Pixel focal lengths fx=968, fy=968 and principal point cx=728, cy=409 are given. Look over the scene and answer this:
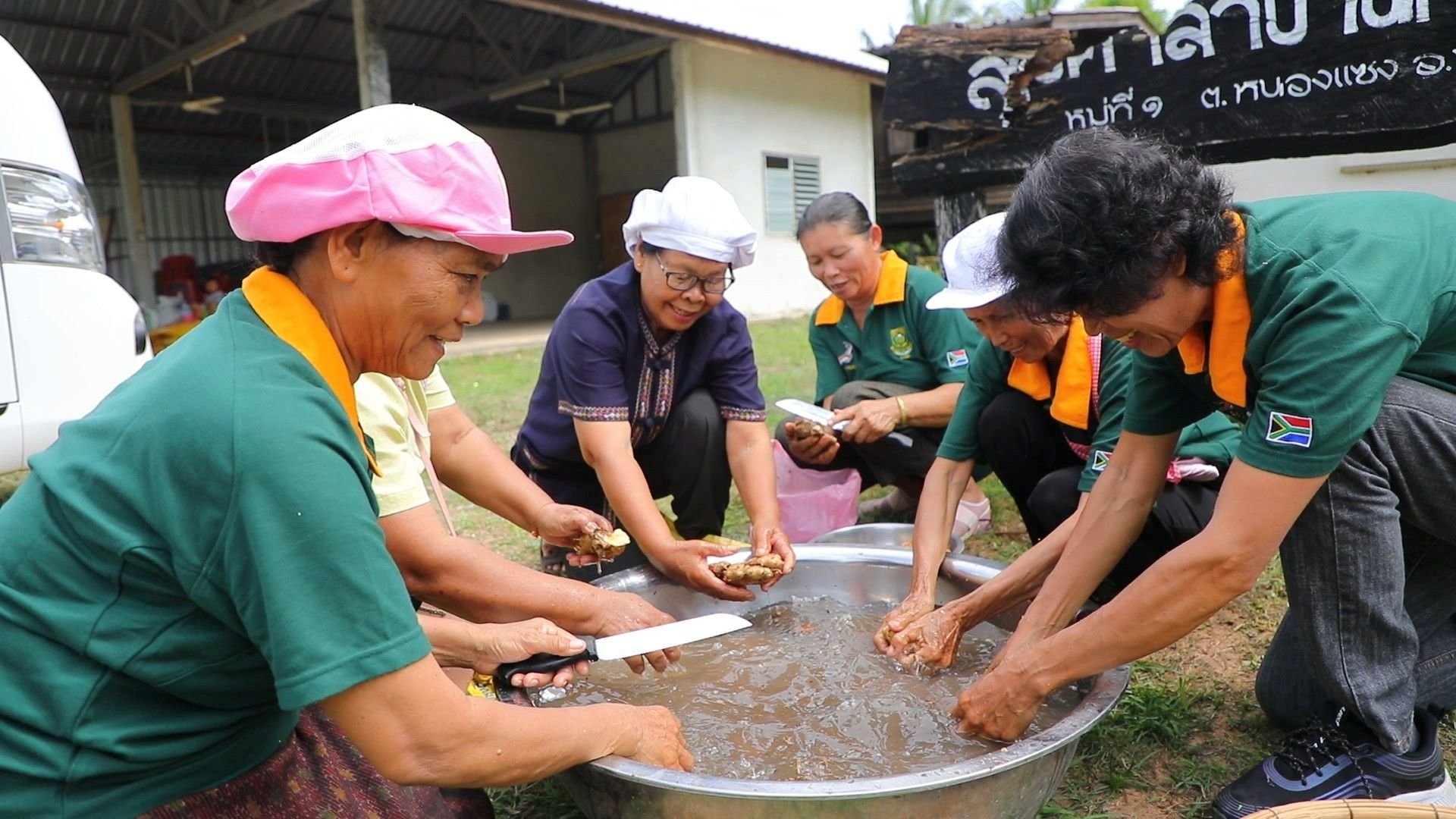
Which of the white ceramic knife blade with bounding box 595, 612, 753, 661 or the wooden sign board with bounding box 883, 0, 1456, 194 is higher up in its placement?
the wooden sign board with bounding box 883, 0, 1456, 194

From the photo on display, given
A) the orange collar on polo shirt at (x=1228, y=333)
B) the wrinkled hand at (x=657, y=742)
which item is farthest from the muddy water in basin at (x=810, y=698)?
the orange collar on polo shirt at (x=1228, y=333)

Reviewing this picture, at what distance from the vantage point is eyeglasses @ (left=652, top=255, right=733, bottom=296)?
117 inches

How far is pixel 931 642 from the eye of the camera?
2416mm

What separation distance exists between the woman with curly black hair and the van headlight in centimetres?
367

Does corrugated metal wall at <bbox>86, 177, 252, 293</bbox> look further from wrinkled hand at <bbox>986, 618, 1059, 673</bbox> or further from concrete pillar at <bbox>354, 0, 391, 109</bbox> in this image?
wrinkled hand at <bbox>986, 618, 1059, 673</bbox>

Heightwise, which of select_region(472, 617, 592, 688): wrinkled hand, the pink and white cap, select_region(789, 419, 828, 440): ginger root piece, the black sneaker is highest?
the pink and white cap

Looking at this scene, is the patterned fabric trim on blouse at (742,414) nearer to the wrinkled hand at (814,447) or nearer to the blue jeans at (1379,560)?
the wrinkled hand at (814,447)

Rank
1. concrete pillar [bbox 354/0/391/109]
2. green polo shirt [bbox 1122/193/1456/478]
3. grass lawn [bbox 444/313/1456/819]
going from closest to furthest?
green polo shirt [bbox 1122/193/1456/478]
grass lawn [bbox 444/313/1456/819]
concrete pillar [bbox 354/0/391/109]

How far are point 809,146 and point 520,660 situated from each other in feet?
42.4

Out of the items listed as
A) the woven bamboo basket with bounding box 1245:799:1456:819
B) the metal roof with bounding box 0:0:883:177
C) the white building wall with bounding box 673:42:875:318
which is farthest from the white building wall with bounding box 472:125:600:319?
the woven bamboo basket with bounding box 1245:799:1456:819

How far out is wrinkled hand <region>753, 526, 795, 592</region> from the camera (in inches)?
110

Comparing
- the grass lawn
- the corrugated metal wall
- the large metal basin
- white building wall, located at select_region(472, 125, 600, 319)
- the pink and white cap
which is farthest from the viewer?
white building wall, located at select_region(472, 125, 600, 319)

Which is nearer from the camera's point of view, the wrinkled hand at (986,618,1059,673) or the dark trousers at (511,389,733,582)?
the wrinkled hand at (986,618,1059,673)

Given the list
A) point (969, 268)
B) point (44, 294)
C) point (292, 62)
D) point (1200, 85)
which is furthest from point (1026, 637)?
point (292, 62)
